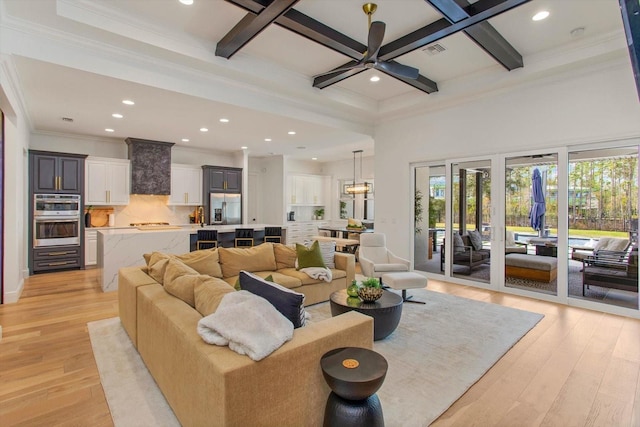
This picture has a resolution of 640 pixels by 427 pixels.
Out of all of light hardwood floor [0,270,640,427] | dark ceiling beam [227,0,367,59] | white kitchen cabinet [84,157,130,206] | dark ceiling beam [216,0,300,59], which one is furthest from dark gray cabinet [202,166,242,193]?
dark ceiling beam [227,0,367,59]

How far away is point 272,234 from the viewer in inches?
284

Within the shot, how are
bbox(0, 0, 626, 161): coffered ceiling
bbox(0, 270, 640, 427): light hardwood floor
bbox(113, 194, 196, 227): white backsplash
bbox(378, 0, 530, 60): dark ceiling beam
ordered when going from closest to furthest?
bbox(0, 270, 640, 427): light hardwood floor
bbox(378, 0, 530, 60): dark ceiling beam
bbox(0, 0, 626, 161): coffered ceiling
bbox(113, 194, 196, 227): white backsplash

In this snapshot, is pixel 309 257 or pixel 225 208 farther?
pixel 225 208

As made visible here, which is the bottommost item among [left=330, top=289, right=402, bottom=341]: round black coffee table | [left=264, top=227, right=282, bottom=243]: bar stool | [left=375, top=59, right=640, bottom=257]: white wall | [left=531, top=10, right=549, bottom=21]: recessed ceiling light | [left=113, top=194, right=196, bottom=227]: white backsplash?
[left=330, top=289, right=402, bottom=341]: round black coffee table

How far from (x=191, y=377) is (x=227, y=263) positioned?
251 cm

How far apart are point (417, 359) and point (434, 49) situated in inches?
150

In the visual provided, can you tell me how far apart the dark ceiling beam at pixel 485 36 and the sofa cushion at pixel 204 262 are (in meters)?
3.59

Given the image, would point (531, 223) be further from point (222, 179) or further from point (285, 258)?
point (222, 179)

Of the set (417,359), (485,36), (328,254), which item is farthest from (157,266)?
(485,36)

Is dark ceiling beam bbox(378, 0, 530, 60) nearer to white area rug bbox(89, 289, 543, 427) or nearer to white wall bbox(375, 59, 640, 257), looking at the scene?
white wall bbox(375, 59, 640, 257)

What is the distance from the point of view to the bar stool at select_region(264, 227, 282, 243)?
7191mm

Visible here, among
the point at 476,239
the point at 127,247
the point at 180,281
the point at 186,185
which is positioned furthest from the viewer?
the point at 186,185

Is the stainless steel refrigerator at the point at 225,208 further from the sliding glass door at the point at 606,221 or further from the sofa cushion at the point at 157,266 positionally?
the sliding glass door at the point at 606,221

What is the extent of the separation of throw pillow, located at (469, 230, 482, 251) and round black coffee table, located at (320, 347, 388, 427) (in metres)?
4.74
